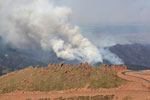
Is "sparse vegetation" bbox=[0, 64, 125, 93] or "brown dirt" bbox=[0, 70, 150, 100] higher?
"sparse vegetation" bbox=[0, 64, 125, 93]

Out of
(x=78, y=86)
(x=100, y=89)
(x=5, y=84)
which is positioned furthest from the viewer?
(x=5, y=84)

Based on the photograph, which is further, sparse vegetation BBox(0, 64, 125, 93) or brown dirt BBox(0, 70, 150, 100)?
sparse vegetation BBox(0, 64, 125, 93)

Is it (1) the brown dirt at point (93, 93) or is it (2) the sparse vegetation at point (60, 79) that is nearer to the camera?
(1) the brown dirt at point (93, 93)

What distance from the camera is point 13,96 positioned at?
4462cm

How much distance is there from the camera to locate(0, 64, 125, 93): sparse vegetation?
4606 centimetres

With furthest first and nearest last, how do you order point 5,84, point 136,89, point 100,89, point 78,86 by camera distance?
point 5,84 < point 78,86 < point 100,89 < point 136,89

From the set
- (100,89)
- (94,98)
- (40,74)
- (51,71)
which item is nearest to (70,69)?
(51,71)

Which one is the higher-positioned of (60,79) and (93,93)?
(60,79)

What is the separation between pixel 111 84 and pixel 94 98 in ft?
30.0

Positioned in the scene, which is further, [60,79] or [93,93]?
[60,79]

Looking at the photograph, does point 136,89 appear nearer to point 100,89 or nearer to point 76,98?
point 100,89

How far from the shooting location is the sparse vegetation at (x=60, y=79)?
4606 cm

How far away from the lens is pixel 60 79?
51.0 m

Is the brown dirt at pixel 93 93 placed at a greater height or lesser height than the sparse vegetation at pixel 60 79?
lesser
